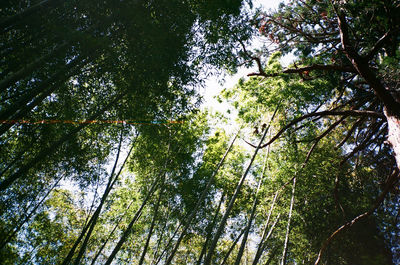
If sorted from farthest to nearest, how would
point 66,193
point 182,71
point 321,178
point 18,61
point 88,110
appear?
point 66,193
point 321,178
point 88,110
point 182,71
point 18,61

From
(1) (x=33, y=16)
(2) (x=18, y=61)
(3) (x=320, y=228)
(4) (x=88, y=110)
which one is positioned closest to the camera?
(1) (x=33, y=16)

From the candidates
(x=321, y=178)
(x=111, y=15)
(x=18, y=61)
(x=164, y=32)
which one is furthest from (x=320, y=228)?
(x=18, y=61)

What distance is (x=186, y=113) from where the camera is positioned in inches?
265

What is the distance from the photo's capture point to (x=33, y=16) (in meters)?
3.01

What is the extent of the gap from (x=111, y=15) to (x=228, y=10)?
2.25 metres

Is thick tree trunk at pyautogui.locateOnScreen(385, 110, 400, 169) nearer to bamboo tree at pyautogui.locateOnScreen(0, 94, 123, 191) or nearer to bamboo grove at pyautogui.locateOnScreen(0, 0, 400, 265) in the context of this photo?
bamboo grove at pyautogui.locateOnScreen(0, 0, 400, 265)

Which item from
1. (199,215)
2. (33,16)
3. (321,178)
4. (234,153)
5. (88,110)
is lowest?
(33,16)

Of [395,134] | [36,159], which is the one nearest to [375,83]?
[395,134]

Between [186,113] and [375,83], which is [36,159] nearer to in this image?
[186,113]

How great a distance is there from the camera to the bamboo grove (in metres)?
2.90

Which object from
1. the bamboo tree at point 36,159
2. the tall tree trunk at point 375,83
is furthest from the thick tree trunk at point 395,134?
the bamboo tree at point 36,159

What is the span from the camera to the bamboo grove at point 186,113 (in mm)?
2898

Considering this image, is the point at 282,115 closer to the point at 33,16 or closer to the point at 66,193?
the point at 33,16

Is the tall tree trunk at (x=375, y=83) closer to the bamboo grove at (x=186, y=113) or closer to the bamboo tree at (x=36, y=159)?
the bamboo grove at (x=186, y=113)
